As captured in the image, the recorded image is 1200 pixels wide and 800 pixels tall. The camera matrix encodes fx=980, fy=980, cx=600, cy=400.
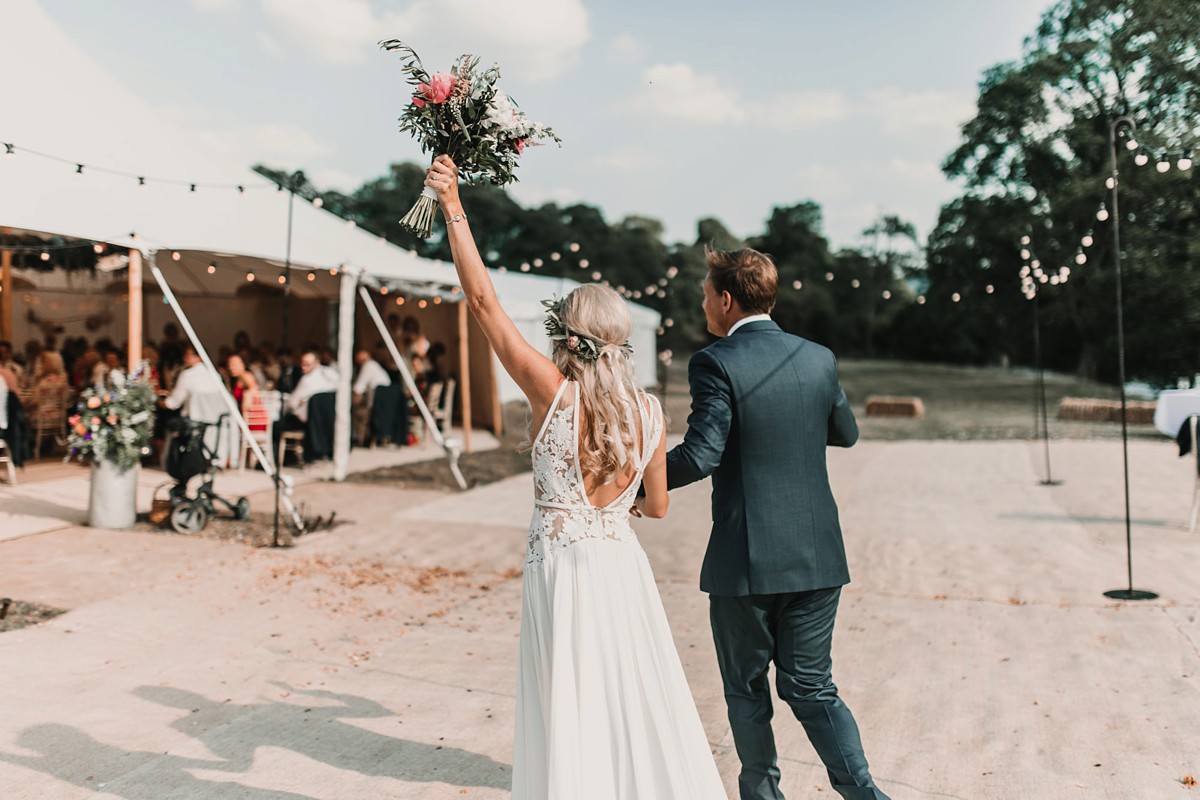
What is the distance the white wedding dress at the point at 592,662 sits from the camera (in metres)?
2.36

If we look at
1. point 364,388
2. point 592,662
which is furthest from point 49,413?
point 592,662

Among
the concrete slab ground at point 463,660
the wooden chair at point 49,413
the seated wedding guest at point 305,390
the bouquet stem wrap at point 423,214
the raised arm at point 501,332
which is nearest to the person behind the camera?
the raised arm at point 501,332

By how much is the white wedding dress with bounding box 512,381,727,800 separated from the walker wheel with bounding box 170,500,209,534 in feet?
19.7

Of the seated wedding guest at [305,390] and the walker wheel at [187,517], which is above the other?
the seated wedding guest at [305,390]

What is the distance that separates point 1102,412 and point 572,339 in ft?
65.6

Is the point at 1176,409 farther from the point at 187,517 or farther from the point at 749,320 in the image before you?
the point at 187,517

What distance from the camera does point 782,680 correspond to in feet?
8.61

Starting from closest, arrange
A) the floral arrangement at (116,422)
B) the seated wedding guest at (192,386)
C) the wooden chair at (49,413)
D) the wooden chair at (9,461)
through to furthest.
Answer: the floral arrangement at (116,422), the wooden chair at (9,461), the seated wedding guest at (192,386), the wooden chair at (49,413)

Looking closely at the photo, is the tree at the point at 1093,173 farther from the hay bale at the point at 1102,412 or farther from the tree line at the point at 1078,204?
the hay bale at the point at 1102,412

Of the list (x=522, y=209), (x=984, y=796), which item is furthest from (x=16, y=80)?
(x=522, y=209)

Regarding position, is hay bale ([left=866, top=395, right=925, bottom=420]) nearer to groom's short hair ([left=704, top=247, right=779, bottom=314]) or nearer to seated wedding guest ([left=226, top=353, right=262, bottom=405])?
seated wedding guest ([left=226, top=353, right=262, bottom=405])

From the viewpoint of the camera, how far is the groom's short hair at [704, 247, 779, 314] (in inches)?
106

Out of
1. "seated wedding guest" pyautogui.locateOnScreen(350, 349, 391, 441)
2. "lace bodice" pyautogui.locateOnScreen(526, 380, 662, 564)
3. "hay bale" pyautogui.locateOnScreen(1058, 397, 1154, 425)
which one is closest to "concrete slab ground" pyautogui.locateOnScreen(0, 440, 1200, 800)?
"lace bodice" pyautogui.locateOnScreen(526, 380, 662, 564)

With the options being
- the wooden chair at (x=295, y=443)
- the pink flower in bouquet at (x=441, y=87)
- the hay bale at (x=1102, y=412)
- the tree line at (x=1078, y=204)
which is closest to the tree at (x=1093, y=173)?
the tree line at (x=1078, y=204)
